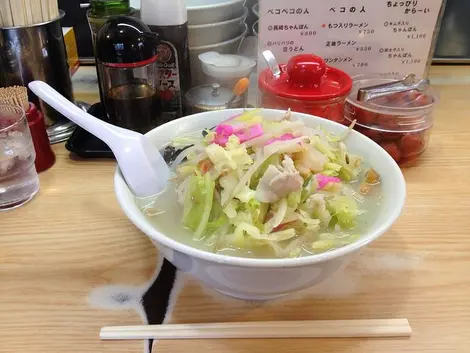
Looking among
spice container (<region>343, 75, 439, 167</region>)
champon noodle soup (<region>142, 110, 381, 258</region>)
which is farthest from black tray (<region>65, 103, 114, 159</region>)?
spice container (<region>343, 75, 439, 167</region>)

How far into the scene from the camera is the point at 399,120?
3.08 ft

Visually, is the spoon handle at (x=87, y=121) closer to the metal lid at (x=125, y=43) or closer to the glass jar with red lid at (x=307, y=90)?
the metal lid at (x=125, y=43)

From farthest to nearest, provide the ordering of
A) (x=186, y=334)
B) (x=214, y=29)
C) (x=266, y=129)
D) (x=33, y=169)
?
(x=214, y=29) → (x=33, y=169) → (x=266, y=129) → (x=186, y=334)

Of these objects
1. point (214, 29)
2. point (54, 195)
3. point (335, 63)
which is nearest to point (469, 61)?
point (335, 63)

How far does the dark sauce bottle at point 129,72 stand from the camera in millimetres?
928

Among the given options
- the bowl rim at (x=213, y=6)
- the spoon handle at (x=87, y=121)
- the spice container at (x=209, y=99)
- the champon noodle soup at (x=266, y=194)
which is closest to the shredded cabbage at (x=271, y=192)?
the champon noodle soup at (x=266, y=194)

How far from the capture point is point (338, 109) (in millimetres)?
962

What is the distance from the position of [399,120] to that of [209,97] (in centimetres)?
41

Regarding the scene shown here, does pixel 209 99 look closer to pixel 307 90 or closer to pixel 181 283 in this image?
pixel 307 90

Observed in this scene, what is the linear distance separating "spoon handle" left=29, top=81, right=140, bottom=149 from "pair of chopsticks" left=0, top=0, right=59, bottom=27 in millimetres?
200

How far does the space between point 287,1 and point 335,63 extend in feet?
0.61

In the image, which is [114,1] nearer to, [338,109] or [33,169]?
[33,169]

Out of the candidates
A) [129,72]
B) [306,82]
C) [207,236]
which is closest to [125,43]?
[129,72]

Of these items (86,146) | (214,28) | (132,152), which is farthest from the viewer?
(214,28)
